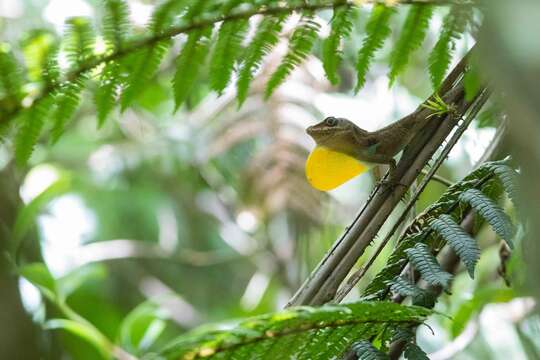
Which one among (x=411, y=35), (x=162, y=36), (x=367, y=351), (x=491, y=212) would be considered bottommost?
(x=367, y=351)

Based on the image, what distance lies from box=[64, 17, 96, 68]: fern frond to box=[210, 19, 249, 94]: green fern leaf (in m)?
0.27

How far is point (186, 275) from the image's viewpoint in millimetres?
5215

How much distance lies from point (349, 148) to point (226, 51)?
16.0 inches

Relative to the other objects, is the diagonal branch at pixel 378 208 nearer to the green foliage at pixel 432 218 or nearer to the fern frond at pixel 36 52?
the green foliage at pixel 432 218

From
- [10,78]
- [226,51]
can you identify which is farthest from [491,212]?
[10,78]

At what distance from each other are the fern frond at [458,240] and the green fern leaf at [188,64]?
0.70 meters

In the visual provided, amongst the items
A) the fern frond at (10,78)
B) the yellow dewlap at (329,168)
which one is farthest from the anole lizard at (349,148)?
the fern frond at (10,78)

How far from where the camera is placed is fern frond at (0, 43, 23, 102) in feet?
5.64

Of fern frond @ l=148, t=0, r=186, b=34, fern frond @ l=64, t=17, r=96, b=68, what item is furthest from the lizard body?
fern frond @ l=64, t=17, r=96, b=68

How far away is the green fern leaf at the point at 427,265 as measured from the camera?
47.1 inches

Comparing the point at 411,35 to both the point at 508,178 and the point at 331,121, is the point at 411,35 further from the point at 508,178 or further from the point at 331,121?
the point at 508,178

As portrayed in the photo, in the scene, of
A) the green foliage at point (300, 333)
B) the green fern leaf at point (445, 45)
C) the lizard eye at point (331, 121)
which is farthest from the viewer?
the lizard eye at point (331, 121)

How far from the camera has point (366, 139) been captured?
1.96 meters

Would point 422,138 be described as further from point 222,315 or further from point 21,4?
point 21,4
